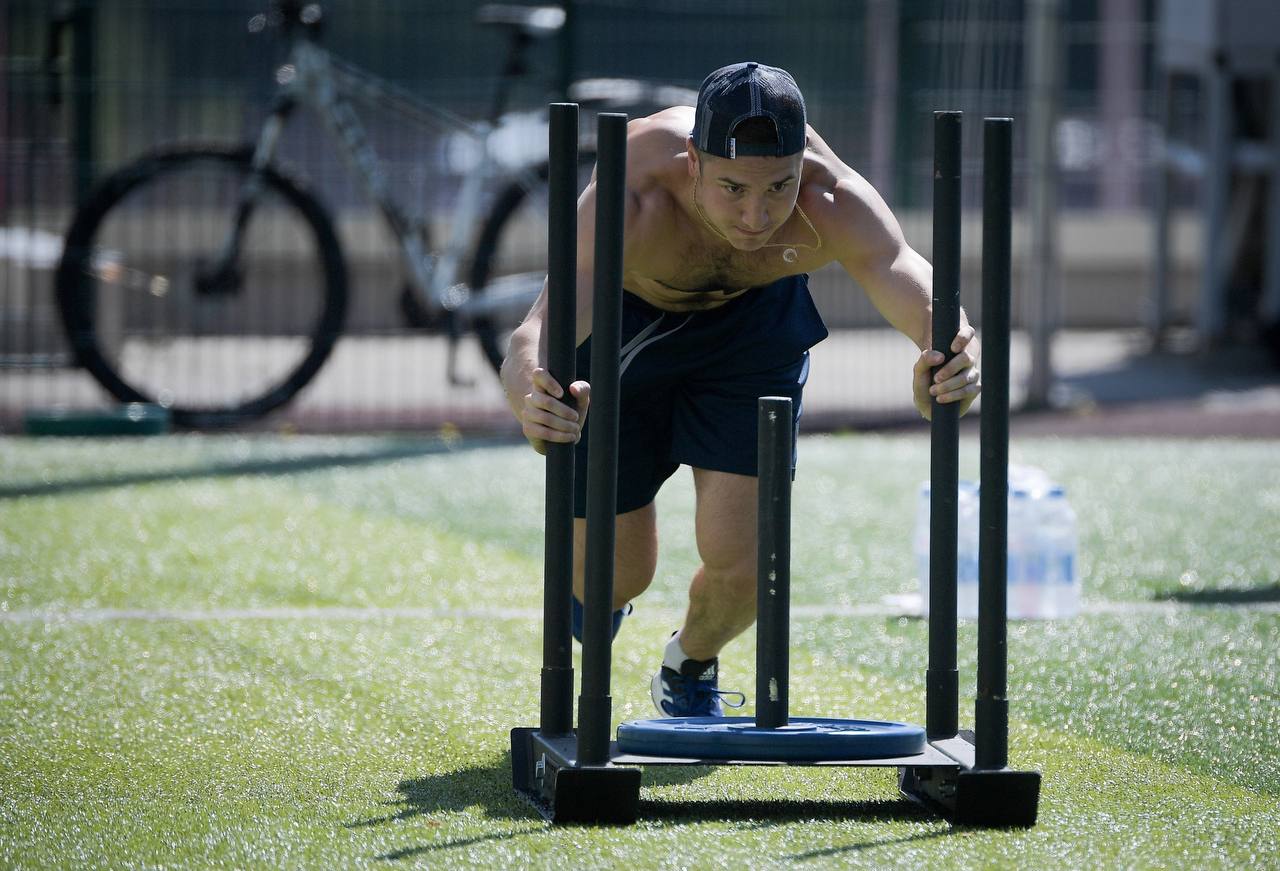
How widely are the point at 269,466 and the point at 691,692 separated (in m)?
4.43

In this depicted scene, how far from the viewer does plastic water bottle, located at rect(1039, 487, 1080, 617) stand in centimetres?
548

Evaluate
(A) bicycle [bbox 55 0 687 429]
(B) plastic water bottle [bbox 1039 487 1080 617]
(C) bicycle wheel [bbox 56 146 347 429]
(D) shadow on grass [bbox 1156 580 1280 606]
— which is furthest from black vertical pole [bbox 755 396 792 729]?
(C) bicycle wheel [bbox 56 146 347 429]

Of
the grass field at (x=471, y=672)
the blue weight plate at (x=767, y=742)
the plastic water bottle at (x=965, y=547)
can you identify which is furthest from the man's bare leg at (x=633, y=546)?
the plastic water bottle at (x=965, y=547)

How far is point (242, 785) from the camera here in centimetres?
357

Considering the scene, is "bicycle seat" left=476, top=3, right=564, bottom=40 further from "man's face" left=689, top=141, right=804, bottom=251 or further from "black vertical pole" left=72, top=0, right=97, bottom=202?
"man's face" left=689, top=141, right=804, bottom=251

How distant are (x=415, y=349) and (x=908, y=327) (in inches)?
284

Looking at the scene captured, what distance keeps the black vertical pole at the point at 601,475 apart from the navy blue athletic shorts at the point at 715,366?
0.81 m

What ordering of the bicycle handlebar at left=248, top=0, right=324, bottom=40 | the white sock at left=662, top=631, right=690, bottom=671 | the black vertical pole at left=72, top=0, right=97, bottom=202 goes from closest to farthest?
the white sock at left=662, top=631, right=690, bottom=671 → the bicycle handlebar at left=248, top=0, right=324, bottom=40 → the black vertical pole at left=72, top=0, right=97, bottom=202

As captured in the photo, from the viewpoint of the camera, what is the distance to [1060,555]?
18.0ft

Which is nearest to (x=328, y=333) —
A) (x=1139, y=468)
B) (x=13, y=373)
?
(x=13, y=373)

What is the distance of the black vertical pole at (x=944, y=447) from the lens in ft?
11.0

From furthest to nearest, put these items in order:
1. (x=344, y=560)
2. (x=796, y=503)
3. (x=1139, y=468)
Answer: (x=1139, y=468) < (x=796, y=503) < (x=344, y=560)

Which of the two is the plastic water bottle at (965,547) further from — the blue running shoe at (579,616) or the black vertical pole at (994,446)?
the black vertical pole at (994,446)

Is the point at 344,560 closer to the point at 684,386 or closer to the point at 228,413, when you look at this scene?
the point at 684,386
